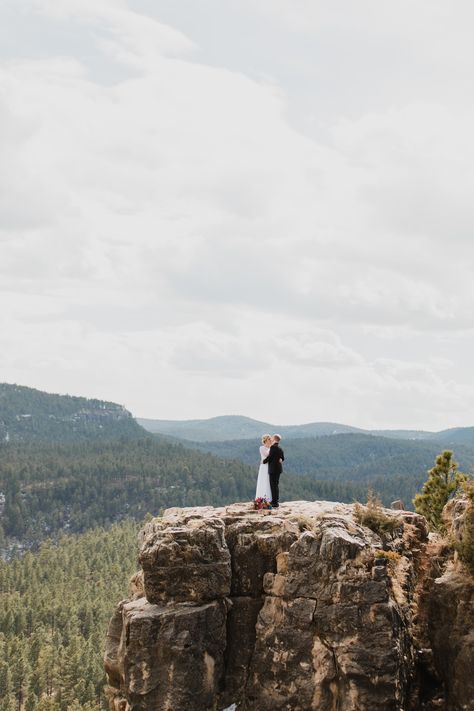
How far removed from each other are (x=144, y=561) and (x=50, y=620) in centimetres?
13244

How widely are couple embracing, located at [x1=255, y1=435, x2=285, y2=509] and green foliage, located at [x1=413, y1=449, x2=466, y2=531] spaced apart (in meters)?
19.9

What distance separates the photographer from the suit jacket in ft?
85.4

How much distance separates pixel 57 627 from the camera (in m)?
136

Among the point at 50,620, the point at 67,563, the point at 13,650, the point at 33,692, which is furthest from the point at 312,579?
the point at 67,563

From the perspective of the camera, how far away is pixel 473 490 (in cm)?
2380

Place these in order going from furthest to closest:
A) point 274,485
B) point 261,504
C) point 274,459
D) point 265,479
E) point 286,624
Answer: point 274,485
point 265,479
point 274,459
point 261,504
point 286,624

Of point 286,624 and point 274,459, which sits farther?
point 274,459

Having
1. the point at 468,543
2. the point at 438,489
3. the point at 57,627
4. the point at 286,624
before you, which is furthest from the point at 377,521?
the point at 57,627

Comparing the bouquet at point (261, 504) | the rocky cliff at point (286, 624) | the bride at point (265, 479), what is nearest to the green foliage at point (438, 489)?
the rocky cliff at point (286, 624)

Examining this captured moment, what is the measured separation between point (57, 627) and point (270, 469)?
426ft

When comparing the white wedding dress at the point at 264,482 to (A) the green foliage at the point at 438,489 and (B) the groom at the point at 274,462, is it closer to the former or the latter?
(B) the groom at the point at 274,462

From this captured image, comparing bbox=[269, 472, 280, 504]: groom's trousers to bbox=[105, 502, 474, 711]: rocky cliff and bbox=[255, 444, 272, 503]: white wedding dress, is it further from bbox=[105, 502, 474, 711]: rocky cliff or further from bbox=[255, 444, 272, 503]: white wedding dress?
bbox=[105, 502, 474, 711]: rocky cliff

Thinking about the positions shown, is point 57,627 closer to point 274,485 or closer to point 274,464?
point 274,485

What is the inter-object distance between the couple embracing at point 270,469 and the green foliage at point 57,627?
2776 inches
